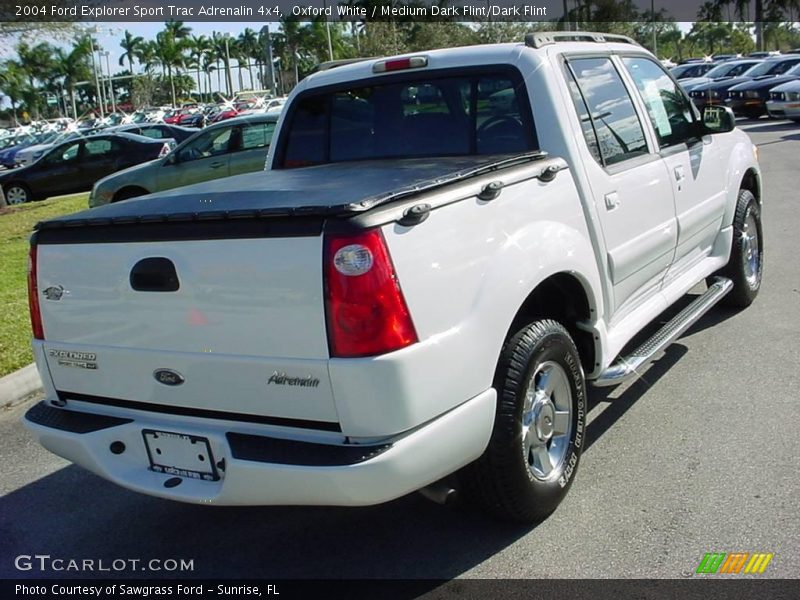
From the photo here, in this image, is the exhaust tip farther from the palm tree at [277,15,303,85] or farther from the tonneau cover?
the palm tree at [277,15,303,85]

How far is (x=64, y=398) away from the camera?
140 inches

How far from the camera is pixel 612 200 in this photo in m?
4.17

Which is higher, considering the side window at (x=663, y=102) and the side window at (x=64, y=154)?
the side window at (x=663, y=102)

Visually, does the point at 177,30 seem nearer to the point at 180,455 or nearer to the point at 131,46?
the point at 131,46

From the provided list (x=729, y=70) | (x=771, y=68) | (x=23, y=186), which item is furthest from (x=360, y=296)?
(x=729, y=70)

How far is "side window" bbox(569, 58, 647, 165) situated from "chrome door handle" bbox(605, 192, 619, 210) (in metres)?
0.18

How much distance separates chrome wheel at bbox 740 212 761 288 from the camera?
20.6 feet

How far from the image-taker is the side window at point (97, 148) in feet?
62.0

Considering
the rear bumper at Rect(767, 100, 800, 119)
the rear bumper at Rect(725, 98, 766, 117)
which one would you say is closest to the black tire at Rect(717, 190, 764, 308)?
the rear bumper at Rect(767, 100, 800, 119)

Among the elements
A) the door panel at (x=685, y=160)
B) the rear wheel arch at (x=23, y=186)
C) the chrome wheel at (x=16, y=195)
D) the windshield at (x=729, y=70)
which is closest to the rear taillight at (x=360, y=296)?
the door panel at (x=685, y=160)

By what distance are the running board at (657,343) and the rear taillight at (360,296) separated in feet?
5.47

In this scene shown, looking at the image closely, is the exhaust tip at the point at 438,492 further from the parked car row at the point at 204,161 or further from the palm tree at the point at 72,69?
the palm tree at the point at 72,69

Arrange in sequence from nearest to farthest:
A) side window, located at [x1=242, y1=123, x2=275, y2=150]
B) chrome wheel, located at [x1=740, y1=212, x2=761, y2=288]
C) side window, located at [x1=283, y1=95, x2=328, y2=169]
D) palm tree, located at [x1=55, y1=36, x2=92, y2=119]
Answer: side window, located at [x1=283, y1=95, x2=328, y2=169] < chrome wheel, located at [x1=740, y1=212, x2=761, y2=288] < side window, located at [x1=242, y1=123, x2=275, y2=150] < palm tree, located at [x1=55, y1=36, x2=92, y2=119]

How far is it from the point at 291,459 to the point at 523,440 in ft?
3.30
